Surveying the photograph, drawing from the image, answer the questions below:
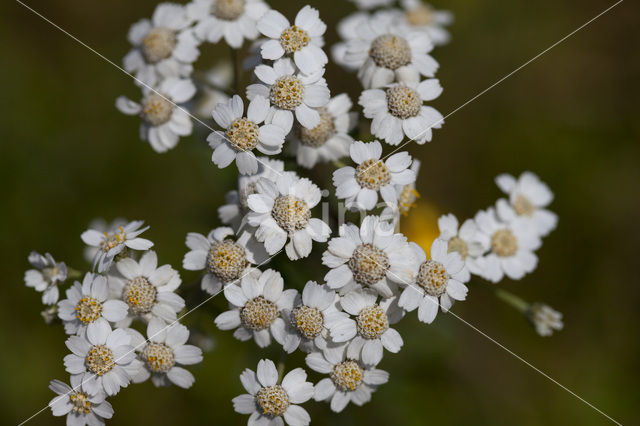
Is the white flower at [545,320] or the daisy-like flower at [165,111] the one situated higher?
the daisy-like flower at [165,111]

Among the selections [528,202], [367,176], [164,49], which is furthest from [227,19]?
[528,202]

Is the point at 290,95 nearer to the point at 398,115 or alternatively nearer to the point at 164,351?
the point at 398,115

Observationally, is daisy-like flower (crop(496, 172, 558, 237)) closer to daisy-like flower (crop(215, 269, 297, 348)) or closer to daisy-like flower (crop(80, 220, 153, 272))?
daisy-like flower (crop(215, 269, 297, 348))

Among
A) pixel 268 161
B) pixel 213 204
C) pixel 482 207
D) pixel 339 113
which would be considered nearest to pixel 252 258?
pixel 268 161

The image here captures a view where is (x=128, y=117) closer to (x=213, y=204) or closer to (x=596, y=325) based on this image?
(x=213, y=204)

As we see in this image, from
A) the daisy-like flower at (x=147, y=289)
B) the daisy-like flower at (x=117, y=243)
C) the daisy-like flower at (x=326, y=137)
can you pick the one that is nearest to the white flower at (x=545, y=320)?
the daisy-like flower at (x=326, y=137)

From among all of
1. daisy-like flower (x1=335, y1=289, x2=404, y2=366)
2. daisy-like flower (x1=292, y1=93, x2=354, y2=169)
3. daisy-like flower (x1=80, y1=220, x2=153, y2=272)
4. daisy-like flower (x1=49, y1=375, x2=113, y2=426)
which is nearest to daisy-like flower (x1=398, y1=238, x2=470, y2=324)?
daisy-like flower (x1=335, y1=289, x2=404, y2=366)

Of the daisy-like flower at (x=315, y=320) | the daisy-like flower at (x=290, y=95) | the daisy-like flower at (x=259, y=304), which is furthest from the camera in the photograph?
the daisy-like flower at (x=290, y=95)

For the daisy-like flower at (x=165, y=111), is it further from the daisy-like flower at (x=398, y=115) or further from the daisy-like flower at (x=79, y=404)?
the daisy-like flower at (x=79, y=404)
